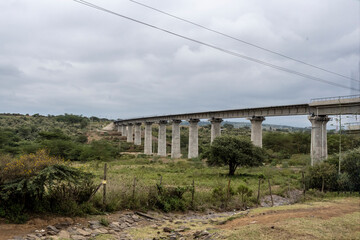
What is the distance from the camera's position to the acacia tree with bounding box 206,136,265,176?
115 feet

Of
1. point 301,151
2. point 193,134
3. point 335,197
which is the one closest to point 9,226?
point 335,197

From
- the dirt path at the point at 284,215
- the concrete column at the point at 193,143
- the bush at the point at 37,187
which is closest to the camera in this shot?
the bush at the point at 37,187

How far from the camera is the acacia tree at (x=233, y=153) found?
34906 mm

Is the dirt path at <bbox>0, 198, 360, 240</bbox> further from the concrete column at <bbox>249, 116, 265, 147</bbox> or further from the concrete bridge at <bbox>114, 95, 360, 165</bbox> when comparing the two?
the concrete column at <bbox>249, 116, 265, 147</bbox>

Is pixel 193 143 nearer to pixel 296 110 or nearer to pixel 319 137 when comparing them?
pixel 296 110

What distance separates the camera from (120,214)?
1409cm

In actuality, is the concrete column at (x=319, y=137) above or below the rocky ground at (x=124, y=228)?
above

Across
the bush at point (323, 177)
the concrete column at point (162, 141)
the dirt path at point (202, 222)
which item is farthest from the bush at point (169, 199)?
the concrete column at point (162, 141)

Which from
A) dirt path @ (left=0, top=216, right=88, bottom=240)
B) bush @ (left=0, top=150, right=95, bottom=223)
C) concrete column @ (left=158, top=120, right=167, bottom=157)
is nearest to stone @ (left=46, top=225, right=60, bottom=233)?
dirt path @ (left=0, top=216, right=88, bottom=240)

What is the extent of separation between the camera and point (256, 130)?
46.6 m

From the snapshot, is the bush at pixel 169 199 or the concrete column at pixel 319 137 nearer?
the bush at pixel 169 199

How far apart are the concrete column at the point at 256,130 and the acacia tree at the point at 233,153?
854cm

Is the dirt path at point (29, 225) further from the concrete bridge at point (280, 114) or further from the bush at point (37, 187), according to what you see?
the concrete bridge at point (280, 114)

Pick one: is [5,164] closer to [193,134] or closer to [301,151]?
[193,134]
